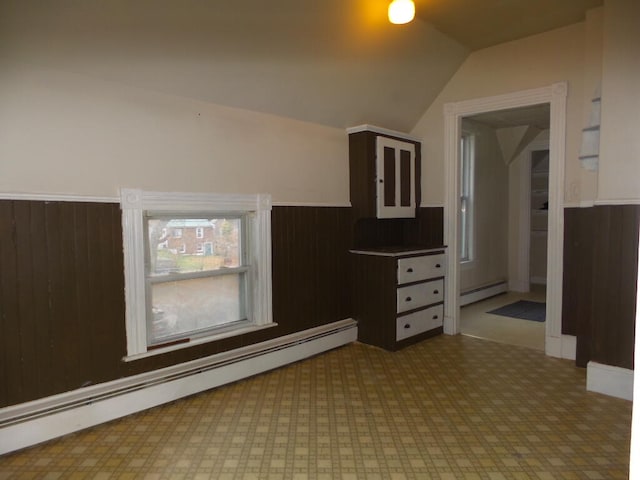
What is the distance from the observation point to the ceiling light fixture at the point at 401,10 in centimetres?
246

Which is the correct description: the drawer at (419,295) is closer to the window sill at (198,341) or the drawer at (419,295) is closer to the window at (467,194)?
the window sill at (198,341)

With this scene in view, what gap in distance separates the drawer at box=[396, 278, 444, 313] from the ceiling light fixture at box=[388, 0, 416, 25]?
210 centimetres

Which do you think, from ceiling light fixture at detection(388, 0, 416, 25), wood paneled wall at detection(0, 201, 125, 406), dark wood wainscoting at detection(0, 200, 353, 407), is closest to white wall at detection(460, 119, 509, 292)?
ceiling light fixture at detection(388, 0, 416, 25)

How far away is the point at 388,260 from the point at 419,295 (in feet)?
1.70

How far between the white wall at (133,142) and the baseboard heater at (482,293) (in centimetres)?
298

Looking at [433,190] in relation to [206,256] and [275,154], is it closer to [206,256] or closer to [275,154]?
[275,154]

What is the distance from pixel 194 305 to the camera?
2.98 m

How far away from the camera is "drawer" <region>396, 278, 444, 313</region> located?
3.70 m

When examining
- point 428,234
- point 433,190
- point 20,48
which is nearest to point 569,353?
point 428,234

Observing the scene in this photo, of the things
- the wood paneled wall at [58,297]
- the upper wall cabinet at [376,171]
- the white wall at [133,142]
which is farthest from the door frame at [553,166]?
the wood paneled wall at [58,297]

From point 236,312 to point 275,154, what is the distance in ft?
4.14

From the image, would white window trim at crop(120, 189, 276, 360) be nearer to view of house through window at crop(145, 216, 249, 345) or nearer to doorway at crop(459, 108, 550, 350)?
view of house through window at crop(145, 216, 249, 345)

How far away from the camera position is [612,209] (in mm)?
2826

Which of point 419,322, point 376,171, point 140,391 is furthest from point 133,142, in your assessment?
point 419,322
